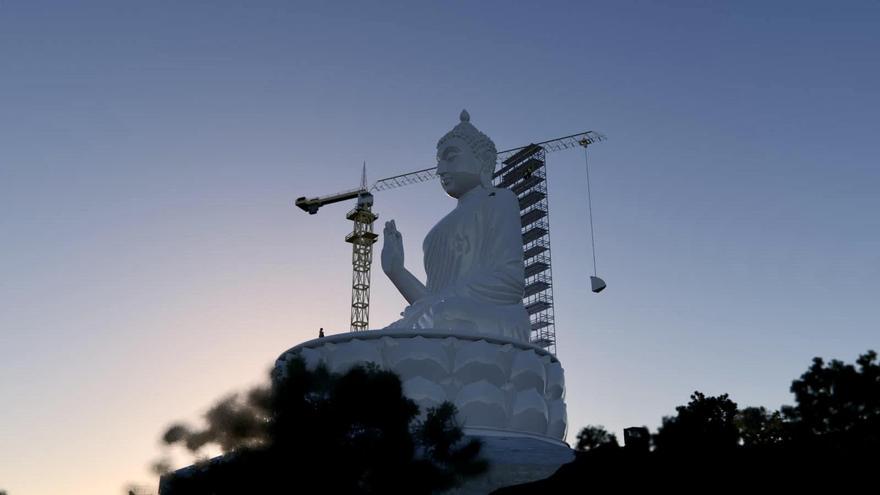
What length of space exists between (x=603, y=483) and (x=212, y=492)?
343 cm

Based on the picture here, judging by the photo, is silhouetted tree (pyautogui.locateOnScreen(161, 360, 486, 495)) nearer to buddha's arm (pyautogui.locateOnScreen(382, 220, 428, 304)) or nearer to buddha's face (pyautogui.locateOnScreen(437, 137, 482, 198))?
buddha's arm (pyautogui.locateOnScreen(382, 220, 428, 304))

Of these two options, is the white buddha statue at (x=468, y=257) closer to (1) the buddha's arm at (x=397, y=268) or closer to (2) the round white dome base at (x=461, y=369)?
(1) the buddha's arm at (x=397, y=268)

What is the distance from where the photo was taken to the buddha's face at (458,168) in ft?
55.1

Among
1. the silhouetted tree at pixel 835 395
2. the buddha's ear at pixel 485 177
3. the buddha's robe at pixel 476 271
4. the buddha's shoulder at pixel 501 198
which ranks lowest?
the silhouetted tree at pixel 835 395

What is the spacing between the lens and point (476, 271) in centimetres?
1538

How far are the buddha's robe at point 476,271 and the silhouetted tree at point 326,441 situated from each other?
4459mm

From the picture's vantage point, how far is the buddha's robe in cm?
1405

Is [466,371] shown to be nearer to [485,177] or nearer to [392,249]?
[392,249]

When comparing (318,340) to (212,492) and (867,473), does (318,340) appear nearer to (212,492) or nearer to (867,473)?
(212,492)

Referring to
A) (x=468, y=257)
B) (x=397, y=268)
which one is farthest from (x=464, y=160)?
(x=397, y=268)

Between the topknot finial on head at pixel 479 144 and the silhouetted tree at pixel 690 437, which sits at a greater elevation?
the topknot finial on head at pixel 479 144

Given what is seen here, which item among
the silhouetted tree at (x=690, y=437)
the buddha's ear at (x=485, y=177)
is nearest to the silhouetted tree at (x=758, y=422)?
the buddha's ear at (x=485, y=177)

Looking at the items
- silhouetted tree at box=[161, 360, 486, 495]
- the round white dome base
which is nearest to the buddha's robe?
the round white dome base

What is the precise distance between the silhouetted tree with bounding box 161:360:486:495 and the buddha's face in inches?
326
